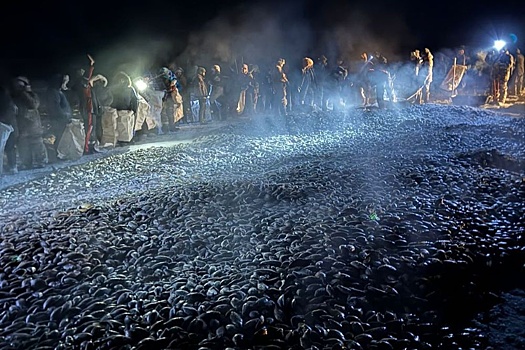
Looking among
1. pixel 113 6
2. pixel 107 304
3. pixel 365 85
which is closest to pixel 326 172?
pixel 107 304

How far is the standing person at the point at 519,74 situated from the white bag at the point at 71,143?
18940mm

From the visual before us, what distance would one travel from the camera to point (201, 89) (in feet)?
48.4

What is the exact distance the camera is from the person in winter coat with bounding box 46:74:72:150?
30.3ft

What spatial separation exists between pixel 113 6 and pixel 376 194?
43.6 ft

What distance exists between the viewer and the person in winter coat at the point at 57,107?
9250 millimetres

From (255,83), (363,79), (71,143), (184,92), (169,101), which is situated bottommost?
(71,143)

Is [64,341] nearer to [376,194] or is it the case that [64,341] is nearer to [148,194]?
[148,194]

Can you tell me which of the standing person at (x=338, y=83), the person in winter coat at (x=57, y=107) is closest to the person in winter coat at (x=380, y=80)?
the standing person at (x=338, y=83)

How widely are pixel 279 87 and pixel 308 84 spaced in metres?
1.21

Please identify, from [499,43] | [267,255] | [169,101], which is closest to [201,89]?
[169,101]

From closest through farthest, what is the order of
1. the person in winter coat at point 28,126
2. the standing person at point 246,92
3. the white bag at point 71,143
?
the person in winter coat at point 28,126, the white bag at point 71,143, the standing person at point 246,92

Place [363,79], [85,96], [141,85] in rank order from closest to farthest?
[85,96] → [141,85] → [363,79]

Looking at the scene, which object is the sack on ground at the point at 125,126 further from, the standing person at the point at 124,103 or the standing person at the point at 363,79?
the standing person at the point at 363,79

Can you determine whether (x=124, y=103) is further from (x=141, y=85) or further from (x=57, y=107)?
(x=57, y=107)
